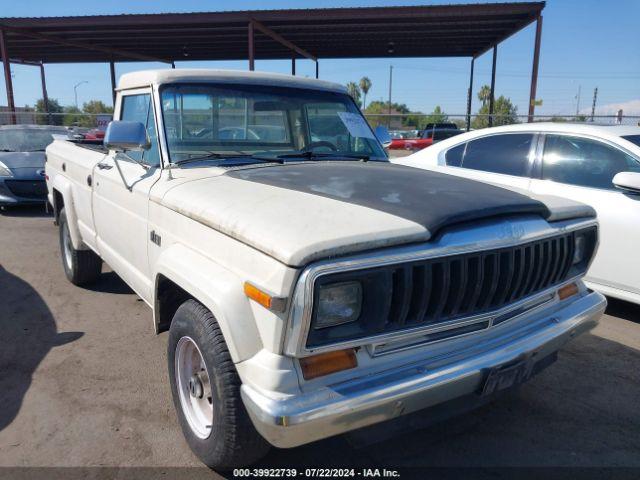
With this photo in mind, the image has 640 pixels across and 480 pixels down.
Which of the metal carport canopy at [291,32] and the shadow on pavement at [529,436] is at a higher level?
the metal carport canopy at [291,32]

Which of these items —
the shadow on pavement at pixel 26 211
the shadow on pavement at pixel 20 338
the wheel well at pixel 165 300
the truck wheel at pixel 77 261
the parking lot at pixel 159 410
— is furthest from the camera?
the shadow on pavement at pixel 26 211

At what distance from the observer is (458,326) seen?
7.12 feet

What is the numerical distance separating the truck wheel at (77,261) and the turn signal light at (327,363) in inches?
149

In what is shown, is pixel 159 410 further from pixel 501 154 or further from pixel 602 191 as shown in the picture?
pixel 501 154

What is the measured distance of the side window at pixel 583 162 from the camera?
176 inches

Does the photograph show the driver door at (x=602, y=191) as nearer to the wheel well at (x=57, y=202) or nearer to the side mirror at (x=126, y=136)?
the side mirror at (x=126, y=136)

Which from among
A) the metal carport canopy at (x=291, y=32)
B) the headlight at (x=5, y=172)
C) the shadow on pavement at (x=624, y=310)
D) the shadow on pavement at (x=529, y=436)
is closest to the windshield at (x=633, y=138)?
the shadow on pavement at (x=624, y=310)

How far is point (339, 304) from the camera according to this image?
1908 millimetres

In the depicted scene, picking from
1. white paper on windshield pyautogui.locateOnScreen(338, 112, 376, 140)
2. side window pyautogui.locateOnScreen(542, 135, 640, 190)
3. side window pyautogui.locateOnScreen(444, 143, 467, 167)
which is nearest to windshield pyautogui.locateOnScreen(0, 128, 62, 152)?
side window pyautogui.locateOnScreen(444, 143, 467, 167)

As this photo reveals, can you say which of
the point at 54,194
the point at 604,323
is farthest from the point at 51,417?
the point at 604,323

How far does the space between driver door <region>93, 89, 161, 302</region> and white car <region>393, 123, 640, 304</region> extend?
102 inches

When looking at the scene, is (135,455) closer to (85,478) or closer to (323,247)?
(85,478)

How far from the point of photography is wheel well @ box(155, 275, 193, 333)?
272 cm

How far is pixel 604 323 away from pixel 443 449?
100 inches
